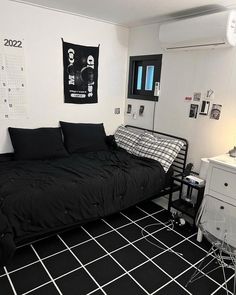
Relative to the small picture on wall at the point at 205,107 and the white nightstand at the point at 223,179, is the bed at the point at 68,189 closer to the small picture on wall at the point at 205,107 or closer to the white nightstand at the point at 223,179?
the small picture on wall at the point at 205,107

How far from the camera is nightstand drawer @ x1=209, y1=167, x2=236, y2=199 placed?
203cm

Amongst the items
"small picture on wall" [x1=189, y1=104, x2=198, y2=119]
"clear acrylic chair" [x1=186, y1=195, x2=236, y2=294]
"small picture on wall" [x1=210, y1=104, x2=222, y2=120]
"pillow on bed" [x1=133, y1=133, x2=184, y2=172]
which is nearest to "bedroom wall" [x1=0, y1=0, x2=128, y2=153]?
"pillow on bed" [x1=133, y1=133, x2=184, y2=172]

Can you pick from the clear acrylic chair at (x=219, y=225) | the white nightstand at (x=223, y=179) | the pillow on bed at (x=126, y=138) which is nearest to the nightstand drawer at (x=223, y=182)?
the white nightstand at (x=223, y=179)

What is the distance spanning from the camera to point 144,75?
3449 mm

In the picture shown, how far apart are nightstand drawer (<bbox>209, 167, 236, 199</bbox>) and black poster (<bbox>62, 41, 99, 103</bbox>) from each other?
79.1 inches

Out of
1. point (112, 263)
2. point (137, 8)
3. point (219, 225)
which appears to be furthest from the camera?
point (137, 8)

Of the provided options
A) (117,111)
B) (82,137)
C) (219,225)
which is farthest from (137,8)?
(219,225)

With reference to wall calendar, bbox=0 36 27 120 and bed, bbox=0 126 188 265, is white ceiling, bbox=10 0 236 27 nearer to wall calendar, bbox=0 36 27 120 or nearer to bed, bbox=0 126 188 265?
wall calendar, bbox=0 36 27 120

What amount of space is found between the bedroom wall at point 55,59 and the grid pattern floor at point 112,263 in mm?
1405

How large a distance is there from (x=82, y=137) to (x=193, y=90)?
4.99 ft

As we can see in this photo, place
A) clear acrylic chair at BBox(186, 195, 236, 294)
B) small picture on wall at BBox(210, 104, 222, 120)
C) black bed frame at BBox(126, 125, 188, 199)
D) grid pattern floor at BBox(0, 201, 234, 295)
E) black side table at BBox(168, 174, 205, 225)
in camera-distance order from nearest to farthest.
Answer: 1. clear acrylic chair at BBox(186, 195, 236, 294)
2. grid pattern floor at BBox(0, 201, 234, 295)
3. black side table at BBox(168, 174, 205, 225)
4. small picture on wall at BBox(210, 104, 222, 120)
5. black bed frame at BBox(126, 125, 188, 199)

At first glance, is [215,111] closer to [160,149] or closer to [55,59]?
[160,149]

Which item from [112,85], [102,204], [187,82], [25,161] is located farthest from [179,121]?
[25,161]

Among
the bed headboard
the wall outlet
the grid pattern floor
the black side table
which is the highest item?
the wall outlet
